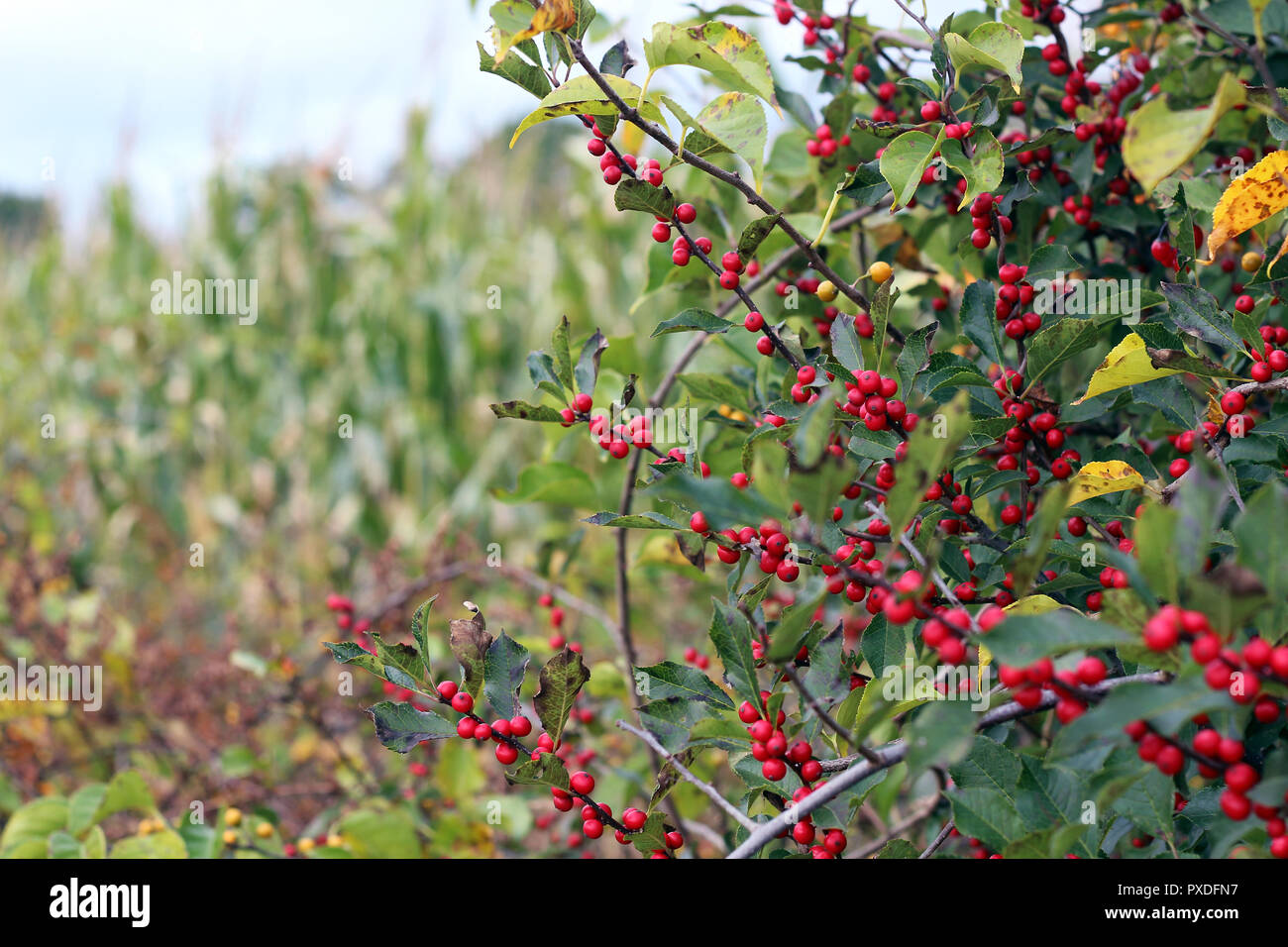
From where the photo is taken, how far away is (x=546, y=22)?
0.65m

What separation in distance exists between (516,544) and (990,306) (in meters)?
Result: 2.81

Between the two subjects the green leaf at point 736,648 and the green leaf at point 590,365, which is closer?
the green leaf at point 736,648

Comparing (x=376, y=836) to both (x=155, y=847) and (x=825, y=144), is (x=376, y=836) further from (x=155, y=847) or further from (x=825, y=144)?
(x=825, y=144)

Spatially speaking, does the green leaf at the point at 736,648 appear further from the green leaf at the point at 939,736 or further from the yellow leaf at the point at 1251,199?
the yellow leaf at the point at 1251,199

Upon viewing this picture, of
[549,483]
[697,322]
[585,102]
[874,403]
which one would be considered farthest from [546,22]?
[549,483]

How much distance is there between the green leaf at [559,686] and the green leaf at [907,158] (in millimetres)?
441

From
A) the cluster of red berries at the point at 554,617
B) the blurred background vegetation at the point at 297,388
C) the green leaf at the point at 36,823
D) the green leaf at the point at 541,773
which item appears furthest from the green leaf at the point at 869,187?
the blurred background vegetation at the point at 297,388

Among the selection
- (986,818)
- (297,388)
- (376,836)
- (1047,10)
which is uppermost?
(297,388)

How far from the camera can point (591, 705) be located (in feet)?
5.27

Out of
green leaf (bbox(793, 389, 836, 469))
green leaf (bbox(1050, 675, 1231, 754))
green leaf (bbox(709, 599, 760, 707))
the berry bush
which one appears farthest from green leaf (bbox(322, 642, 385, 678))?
green leaf (bbox(1050, 675, 1231, 754))

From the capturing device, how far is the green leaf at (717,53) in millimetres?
686

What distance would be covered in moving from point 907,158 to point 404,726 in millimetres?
605

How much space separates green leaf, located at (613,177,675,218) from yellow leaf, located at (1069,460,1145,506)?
389mm
